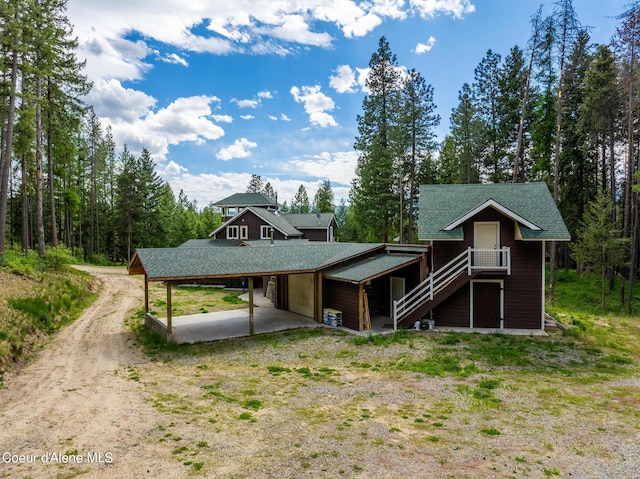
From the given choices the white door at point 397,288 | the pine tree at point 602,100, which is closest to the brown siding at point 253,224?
the white door at point 397,288

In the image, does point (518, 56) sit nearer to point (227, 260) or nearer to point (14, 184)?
point (227, 260)

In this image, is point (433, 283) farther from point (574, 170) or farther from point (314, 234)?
point (314, 234)

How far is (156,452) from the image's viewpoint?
626cm

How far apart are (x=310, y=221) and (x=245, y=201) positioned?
7.50m

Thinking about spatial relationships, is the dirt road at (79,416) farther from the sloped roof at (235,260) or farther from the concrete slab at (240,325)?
the sloped roof at (235,260)

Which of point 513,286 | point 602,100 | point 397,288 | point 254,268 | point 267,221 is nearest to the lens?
point 254,268

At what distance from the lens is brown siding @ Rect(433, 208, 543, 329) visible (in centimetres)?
1560

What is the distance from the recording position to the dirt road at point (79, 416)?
586 centimetres

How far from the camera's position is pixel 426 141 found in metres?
32.2

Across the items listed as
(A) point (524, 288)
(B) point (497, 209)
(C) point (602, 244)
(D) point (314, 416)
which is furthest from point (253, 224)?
(D) point (314, 416)

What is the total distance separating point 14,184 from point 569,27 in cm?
5196

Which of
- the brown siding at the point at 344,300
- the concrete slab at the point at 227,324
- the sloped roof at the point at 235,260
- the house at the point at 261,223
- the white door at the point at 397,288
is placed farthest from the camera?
the house at the point at 261,223

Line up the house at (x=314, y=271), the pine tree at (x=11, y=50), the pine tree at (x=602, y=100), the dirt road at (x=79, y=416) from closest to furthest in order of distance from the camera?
1. the dirt road at (x=79, y=416)
2. the house at (x=314, y=271)
3. the pine tree at (x=11, y=50)
4. the pine tree at (x=602, y=100)

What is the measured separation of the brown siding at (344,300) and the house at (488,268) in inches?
67.9
